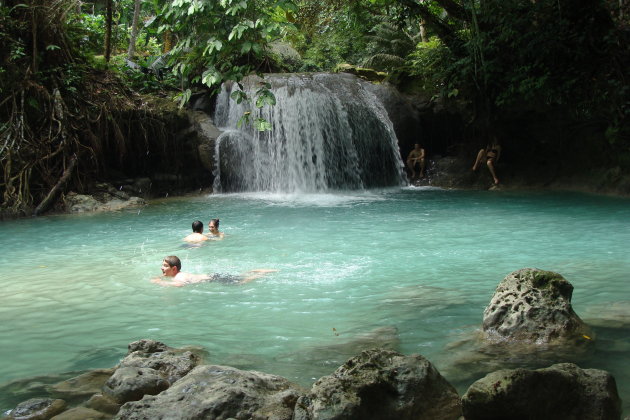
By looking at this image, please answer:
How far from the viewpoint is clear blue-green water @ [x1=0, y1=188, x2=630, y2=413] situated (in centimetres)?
468

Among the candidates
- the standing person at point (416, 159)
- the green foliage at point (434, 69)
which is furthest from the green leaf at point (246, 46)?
the standing person at point (416, 159)

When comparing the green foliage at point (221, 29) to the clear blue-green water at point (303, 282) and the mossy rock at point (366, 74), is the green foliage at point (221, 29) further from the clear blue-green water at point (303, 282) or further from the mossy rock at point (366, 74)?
the mossy rock at point (366, 74)

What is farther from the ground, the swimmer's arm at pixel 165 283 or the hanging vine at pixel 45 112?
the hanging vine at pixel 45 112

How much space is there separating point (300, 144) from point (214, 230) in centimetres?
711

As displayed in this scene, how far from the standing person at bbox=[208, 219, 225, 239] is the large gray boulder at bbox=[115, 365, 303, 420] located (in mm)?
5671

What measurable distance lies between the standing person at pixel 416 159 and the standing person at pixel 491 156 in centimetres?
151

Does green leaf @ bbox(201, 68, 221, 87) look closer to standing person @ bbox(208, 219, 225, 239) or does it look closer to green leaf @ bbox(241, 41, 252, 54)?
green leaf @ bbox(241, 41, 252, 54)

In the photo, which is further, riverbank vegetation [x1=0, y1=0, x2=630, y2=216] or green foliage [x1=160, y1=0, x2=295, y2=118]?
riverbank vegetation [x1=0, y1=0, x2=630, y2=216]

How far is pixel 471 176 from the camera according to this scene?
16.5 meters

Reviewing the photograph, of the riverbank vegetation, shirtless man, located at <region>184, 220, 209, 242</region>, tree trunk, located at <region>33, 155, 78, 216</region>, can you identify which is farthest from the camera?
tree trunk, located at <region>33, 155, 78, 216</region>

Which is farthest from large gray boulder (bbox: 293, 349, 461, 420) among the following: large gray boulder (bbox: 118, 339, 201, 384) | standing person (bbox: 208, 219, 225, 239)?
standing person (bbox: 208, 219, 225, 239)

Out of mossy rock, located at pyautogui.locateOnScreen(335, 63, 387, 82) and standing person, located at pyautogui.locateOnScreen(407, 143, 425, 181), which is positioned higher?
mossy rock, located at pyautogui.locateOnScreen(335, 63, 387, 82)

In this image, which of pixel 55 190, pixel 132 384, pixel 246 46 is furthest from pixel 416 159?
pixel 132 384

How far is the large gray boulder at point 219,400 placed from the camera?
309 cm
